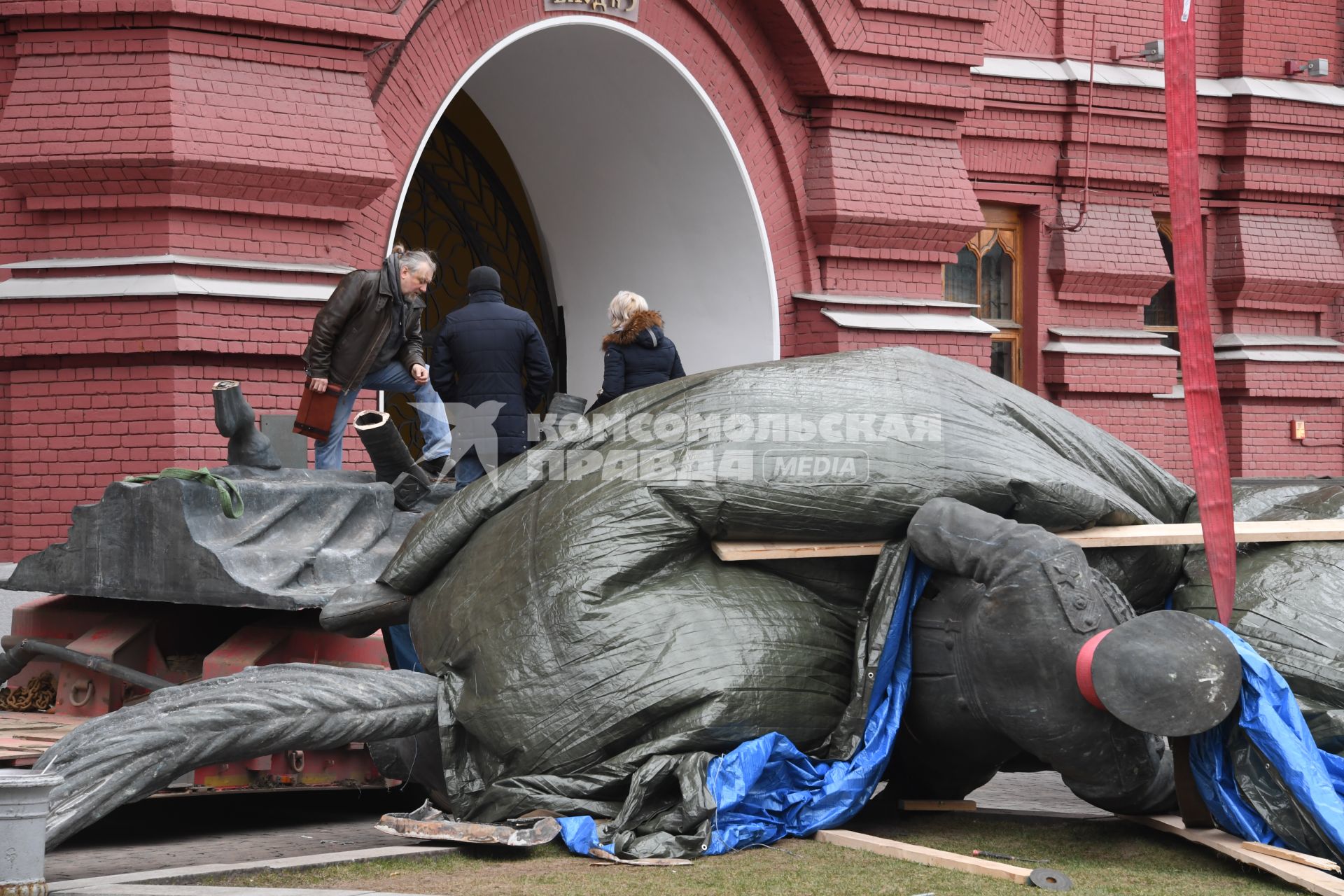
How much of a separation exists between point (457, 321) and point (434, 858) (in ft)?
13.5

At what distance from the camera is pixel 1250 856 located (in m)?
4.36

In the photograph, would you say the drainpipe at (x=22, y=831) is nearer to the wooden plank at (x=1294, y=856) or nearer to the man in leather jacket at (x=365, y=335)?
the wooden plank at (x=1294, y=856)

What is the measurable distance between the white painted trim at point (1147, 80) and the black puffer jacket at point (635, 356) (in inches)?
183

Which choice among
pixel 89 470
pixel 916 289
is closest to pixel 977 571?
pixel 89 470

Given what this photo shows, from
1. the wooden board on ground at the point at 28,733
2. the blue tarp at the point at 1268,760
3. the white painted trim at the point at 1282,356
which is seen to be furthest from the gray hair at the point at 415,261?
the white painted trim at the point at 1282,356

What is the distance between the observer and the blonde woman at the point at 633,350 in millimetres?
8297

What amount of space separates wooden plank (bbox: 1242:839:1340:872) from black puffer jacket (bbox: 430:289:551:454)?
14.1 ft

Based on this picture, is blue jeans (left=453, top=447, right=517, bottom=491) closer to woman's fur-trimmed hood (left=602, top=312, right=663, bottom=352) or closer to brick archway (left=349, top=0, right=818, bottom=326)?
woman's fur-trimmed hood (left=602, top=312, right=663, bottom=352)

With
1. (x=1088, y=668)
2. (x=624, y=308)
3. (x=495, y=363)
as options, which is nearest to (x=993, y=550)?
(x=1088, y=668)

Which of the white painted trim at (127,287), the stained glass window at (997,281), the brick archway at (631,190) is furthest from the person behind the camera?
the stained glass window at (997,281)

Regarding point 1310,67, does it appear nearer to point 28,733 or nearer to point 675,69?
point 675,69

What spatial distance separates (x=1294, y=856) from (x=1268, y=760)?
0.25m

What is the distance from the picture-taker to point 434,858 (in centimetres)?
442

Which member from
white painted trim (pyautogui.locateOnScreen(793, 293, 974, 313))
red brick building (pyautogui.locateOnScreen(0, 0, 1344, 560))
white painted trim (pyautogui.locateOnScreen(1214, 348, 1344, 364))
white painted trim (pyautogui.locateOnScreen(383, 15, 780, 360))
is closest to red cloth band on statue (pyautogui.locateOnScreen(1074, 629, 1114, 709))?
red brick building (pyautogui.locateOnScreen(0, 0, 1344, 560))
